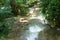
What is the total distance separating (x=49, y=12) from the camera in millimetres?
9102

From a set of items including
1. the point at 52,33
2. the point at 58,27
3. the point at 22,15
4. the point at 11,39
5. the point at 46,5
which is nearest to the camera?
the point at 11,39

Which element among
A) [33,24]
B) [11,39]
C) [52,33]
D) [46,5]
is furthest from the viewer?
[33,24]

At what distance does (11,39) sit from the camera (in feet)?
Answer: 25.4

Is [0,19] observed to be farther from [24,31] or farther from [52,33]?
[52,33]

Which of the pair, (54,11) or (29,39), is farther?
(54,11)

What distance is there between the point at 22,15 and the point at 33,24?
2.95 m

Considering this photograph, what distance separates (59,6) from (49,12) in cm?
75

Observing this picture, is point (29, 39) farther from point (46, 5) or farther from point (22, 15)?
point (22, 15)

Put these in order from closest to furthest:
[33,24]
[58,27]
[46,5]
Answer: [58,27], [46,5], [33,24]

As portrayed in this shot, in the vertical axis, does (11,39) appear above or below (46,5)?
below

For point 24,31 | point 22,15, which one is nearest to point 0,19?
point 24,31

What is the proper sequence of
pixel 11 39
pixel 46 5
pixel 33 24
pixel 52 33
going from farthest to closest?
1. pixel 33 24
2. pixel 46 5
3. pixel 52 33
4. pixel 11 39

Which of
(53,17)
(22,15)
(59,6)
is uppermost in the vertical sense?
Answer: (59,6)

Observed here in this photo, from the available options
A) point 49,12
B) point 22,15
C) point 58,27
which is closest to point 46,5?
point 49,12
